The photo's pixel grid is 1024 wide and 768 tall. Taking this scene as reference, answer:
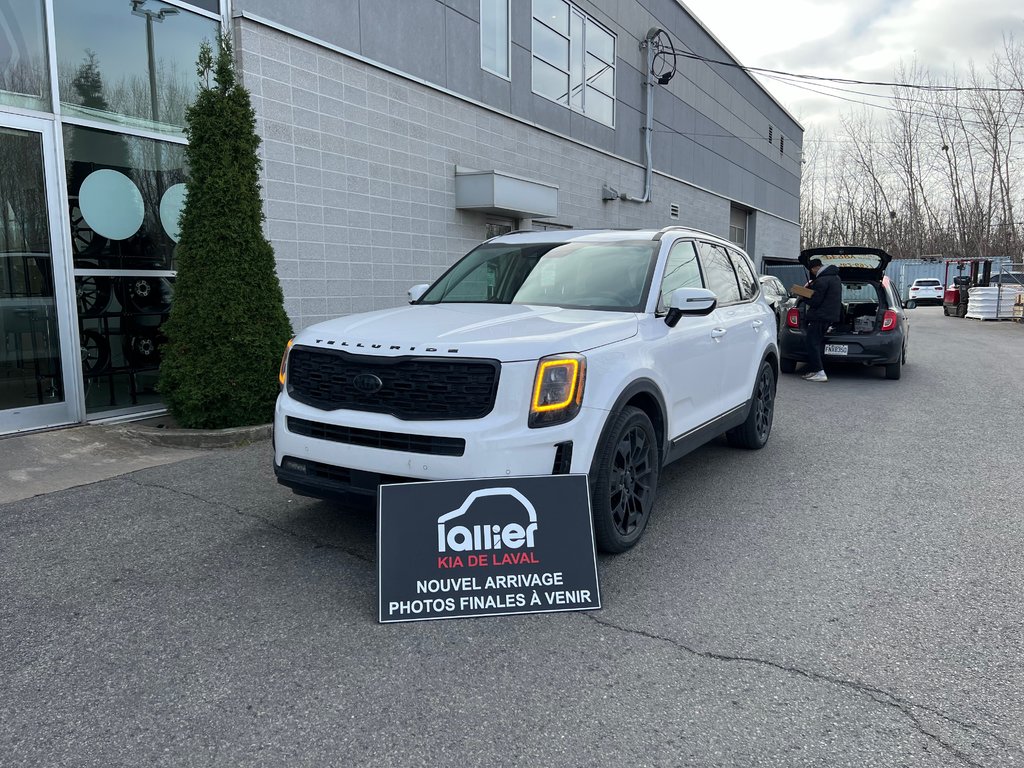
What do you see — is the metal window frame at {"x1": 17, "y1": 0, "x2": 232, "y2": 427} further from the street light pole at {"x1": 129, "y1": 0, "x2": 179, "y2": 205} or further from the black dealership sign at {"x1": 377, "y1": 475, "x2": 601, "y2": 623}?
the black dealership sign at {"x1": 377, "y1": 475, "x2": 601, "y2": 623}

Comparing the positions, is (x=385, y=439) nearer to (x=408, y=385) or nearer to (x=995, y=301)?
(x=408, y=385)

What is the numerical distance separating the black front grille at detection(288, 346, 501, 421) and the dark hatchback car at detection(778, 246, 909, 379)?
8.89 m

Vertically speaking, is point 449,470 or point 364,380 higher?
point 364,380

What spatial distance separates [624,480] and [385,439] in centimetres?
129

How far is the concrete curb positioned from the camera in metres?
6.65

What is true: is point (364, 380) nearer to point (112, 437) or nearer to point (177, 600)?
point (177, 600)

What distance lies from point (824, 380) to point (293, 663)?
9750 millimetres

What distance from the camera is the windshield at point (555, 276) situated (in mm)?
4773

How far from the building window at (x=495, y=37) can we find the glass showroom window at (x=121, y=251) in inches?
237

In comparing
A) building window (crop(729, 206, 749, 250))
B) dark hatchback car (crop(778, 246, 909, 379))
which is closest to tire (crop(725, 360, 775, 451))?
dark hatchback car (crop(778, 246, 909, 379))

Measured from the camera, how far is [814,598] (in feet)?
11.9

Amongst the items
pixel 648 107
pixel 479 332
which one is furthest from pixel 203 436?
pixel 648 107

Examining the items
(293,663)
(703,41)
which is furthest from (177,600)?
(703,41)

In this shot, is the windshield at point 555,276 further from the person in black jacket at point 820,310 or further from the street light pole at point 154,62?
the person in black jacket at point 820,310
